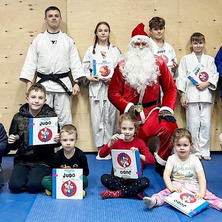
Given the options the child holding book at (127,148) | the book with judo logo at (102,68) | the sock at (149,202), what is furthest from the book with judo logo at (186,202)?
the book with judo logo at (102,68)

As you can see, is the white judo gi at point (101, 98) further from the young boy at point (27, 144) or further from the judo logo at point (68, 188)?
the judo logo at point (68, 188)

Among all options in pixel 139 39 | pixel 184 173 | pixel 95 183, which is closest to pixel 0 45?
pixel 139 39

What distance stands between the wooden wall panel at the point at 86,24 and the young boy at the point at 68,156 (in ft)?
4.91

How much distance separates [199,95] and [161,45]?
86cm

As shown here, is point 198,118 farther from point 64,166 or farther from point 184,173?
point 64,166

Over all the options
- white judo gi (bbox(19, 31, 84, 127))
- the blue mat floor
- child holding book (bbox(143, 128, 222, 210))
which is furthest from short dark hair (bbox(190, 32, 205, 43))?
the blue mat floor

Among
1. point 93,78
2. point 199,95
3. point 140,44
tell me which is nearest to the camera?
point 140,44

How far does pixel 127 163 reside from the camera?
3248 mm

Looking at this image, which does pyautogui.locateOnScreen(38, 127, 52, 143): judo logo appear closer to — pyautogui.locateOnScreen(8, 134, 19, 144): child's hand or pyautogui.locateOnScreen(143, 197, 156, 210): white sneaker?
pyautogui.locateOnScreen(8, 134, 19, 144): child's hand

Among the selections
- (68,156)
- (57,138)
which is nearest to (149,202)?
(68,156)

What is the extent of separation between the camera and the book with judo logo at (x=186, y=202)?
114 inches

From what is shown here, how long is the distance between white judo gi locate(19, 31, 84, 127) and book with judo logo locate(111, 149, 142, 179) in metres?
1.50

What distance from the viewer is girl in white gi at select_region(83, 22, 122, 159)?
179 inches

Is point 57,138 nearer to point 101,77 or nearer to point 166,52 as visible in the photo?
point 101,77
